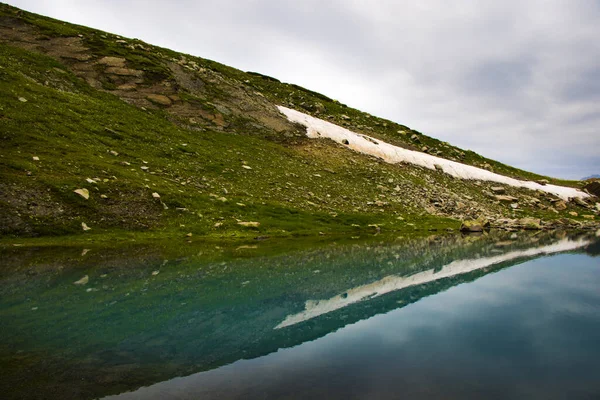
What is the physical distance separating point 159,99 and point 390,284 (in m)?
51.6

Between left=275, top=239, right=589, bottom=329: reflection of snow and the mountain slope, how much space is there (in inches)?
603

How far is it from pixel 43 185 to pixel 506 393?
108 feet

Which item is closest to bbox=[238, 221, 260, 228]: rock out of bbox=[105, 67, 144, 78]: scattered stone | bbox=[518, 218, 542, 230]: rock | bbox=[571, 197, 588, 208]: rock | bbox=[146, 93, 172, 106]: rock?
bbox=[146, 93, 172, 106]: rock

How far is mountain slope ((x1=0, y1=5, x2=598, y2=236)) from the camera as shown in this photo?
102 feet

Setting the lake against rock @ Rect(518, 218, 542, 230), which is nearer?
the lake

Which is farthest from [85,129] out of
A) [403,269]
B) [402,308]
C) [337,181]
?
[402,308]

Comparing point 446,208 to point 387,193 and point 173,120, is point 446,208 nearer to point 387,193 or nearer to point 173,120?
point 387,193

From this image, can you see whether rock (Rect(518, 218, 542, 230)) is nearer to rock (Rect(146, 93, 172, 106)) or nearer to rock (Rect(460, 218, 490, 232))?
rock (Rect(460, 218, 490, 232))

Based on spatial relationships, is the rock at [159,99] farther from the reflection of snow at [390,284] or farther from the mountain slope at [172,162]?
the reflection of snow at [390,284]

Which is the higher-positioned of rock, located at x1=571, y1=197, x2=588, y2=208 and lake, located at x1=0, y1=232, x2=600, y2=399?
rock, located at x1=571, y1=197, x2=588, y2=208

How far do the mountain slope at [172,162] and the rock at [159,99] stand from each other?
0.27 metres

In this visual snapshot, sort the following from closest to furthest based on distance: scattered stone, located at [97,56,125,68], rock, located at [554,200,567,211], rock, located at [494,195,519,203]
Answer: scattered stone, located at [97,56,125,68] → rock, located at [494,195,519,203] → rock, located at [554,200,567,211]

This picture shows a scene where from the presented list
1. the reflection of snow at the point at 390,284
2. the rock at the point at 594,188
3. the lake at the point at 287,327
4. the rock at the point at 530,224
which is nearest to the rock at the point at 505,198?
the rock at the point at 530,224

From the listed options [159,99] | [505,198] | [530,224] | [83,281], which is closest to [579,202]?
[505,198]
